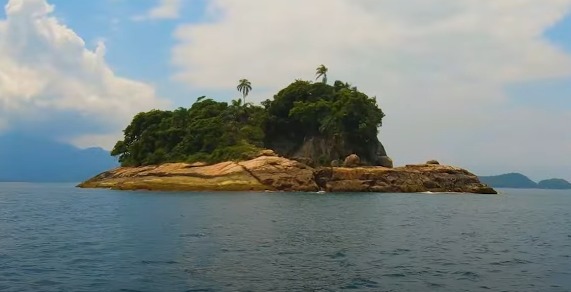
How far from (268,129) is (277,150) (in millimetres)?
6592

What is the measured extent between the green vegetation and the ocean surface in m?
72.5

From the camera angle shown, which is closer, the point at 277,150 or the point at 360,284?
the point at 360,284

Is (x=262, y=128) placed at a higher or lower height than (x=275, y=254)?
higher

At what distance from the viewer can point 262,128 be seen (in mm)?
149125

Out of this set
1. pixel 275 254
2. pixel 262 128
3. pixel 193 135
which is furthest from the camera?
pixel 262 128

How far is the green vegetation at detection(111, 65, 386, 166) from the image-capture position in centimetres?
12756

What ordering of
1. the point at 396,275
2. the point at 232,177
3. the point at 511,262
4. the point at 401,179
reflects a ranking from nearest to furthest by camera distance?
the point at 396,275 → the point at 511,262 → the point at 232,177 → the point at 401,179

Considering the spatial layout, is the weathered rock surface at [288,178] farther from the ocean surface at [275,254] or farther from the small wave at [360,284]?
the small wave at [360,284]

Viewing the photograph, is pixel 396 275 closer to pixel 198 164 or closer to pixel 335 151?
pixel 198 164

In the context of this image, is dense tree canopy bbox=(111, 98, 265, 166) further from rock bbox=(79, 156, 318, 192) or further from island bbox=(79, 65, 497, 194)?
rock bbox=(79, 156, 318, 192)

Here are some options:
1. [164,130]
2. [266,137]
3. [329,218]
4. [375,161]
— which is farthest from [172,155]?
[329,218]

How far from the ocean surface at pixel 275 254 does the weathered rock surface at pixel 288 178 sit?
55.1 meters

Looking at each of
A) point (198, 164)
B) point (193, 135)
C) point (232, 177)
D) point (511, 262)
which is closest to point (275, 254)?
point (511, 262)

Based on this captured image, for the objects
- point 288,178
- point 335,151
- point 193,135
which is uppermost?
point 193,135
